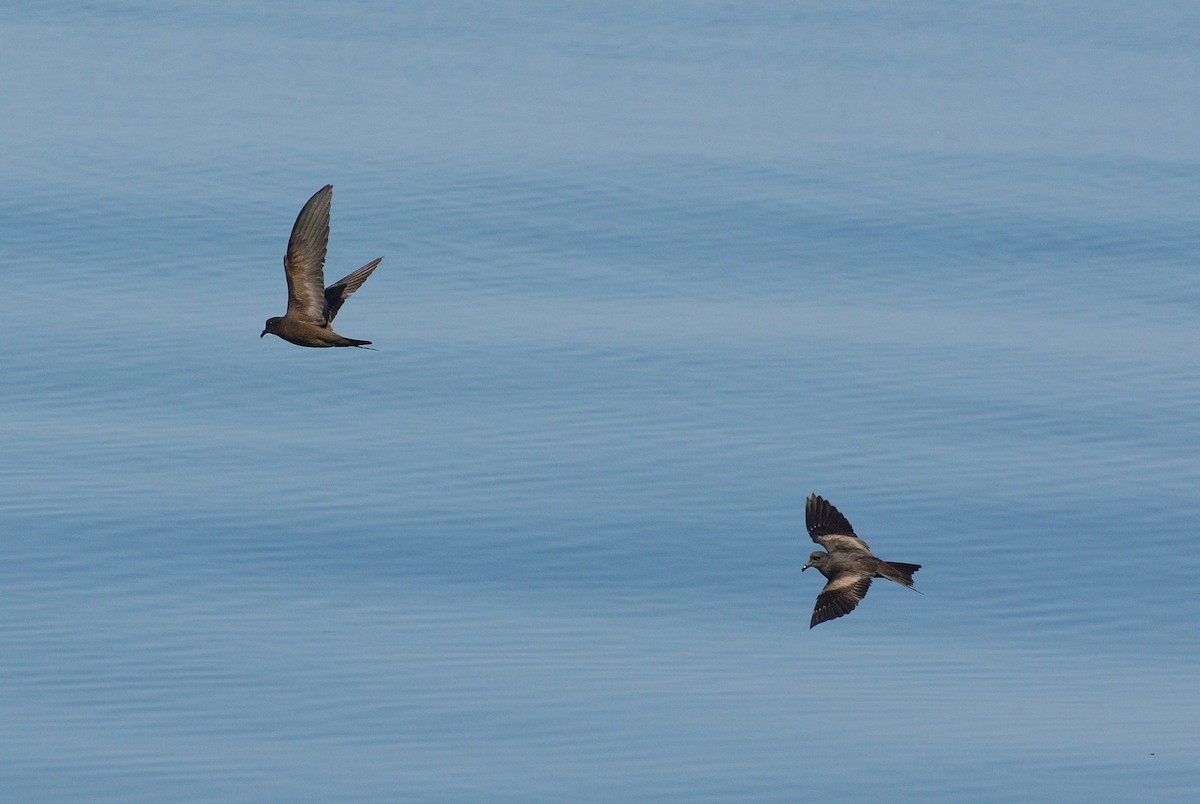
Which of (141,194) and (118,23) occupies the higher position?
(118,23)

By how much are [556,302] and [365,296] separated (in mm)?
3750

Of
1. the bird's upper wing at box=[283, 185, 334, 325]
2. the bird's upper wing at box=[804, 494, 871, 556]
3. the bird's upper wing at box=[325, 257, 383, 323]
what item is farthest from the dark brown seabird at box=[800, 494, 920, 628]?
the bird's upper wing at box=[283, 185, 334, 325]

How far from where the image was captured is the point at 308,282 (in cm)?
2000

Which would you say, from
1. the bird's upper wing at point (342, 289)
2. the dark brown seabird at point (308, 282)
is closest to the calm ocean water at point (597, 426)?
the bird's upper wing at point (342, 289)

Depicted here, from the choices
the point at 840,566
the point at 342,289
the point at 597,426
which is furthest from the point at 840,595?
the point at 597,426

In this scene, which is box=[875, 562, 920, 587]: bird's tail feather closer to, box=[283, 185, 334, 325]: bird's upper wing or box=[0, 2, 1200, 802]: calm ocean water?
box=[283, 185, 334, 325]: bird's upper wing

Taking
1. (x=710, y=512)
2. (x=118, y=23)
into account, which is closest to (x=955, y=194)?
(x=710, y=512)

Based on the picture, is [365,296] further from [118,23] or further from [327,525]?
[118,23]

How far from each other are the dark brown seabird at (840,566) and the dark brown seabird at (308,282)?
4.65 metres

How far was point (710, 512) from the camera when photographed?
30734mm

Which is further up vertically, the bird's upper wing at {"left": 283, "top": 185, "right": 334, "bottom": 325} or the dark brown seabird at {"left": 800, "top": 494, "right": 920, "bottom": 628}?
the bird's upper wing at {"left": 283, "top": 185, "right": 334, "bottom": 325}

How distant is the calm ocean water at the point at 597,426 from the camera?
88.4 ft

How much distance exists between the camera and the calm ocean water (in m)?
27.0

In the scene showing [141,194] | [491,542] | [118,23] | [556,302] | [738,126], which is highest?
[118,23]
